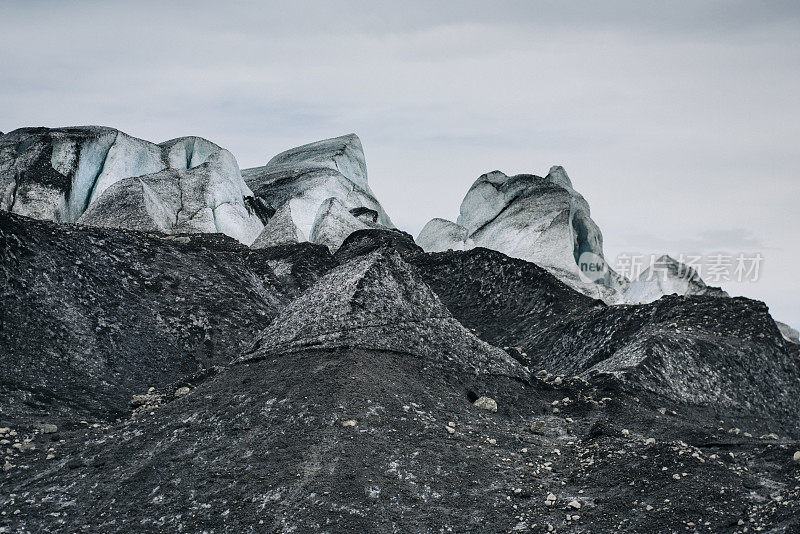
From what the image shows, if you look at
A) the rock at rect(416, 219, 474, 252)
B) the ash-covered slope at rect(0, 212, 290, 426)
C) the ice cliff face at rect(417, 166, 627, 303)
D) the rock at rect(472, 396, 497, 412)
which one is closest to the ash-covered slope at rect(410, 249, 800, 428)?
the rock at rect(472, 396, 497, 412)

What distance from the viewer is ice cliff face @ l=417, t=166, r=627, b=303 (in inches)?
1385

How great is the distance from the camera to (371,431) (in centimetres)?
1079

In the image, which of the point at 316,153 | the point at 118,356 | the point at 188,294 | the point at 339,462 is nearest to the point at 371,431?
the point at 339,462

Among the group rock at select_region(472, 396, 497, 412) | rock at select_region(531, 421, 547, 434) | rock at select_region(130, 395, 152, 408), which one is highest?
rock at select_region(472, 396, 497, 412)

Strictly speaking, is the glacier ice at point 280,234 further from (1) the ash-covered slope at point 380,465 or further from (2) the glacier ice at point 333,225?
(1) the ash-covered slope at point 380,465

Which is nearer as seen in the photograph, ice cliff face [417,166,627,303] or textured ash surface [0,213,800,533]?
textured ash surface [0,213,800,533]

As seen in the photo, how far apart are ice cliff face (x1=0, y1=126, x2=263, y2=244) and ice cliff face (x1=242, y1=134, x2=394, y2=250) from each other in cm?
215

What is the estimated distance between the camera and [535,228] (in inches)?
1458

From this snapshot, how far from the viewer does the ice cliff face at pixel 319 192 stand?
102 feet

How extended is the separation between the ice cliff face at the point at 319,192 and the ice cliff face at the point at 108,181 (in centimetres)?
215

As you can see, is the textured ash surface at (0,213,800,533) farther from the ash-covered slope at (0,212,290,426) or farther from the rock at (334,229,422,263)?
the rock at (334,229,422,263)

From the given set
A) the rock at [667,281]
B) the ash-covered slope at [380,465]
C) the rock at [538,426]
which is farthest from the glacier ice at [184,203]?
the rock at [538,426]

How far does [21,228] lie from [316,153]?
101 ft

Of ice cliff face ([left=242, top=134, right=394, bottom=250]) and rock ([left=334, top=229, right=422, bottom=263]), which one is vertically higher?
ice cliff face ([left=242, top=134, right=394, bottom=250])
